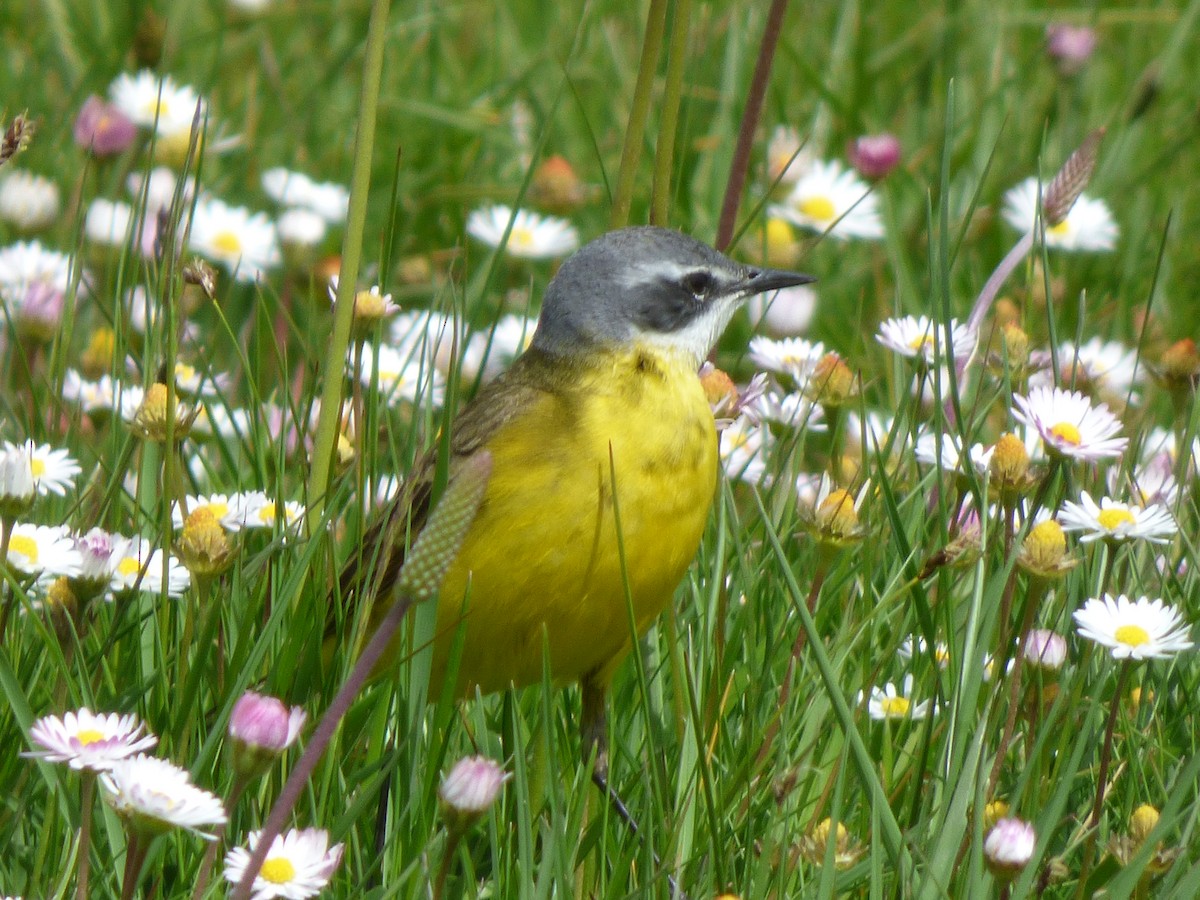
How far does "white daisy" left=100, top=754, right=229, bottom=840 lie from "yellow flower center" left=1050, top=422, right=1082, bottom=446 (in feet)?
5.34

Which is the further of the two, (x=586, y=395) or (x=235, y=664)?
(x=586, y=395)

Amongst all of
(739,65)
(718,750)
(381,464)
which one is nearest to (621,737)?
(718,750)

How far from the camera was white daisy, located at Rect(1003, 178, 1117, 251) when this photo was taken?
5.89m

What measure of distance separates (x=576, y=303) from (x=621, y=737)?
1.04 metres

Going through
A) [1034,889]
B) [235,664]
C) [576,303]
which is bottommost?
[1034,889]

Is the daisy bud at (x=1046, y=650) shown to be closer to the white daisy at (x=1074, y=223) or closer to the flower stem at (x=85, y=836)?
the flower stem at (x=85, y=836)

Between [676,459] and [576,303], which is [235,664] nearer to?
[676,459]

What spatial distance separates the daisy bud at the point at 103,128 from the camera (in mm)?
5465

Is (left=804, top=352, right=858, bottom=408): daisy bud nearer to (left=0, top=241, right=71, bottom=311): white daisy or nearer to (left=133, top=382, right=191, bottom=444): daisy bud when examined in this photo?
(left=133, top=382, right=191, bottom=444): daisy bud

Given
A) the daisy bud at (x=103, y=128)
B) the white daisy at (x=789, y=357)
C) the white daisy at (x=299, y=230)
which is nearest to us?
the white daisy at (x=789, y=357)

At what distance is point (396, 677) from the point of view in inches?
115

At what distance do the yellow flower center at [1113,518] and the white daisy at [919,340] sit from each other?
0.57 metres

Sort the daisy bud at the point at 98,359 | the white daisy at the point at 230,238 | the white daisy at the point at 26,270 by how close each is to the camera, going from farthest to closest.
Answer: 1. the white daisy at the point at 230,238
2. the white daisy at the point at 26,270
3. the daisy bud at the point at 98,359

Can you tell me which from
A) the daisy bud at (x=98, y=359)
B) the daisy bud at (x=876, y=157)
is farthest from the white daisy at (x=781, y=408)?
the daisy bud at (x=98, y=359)
